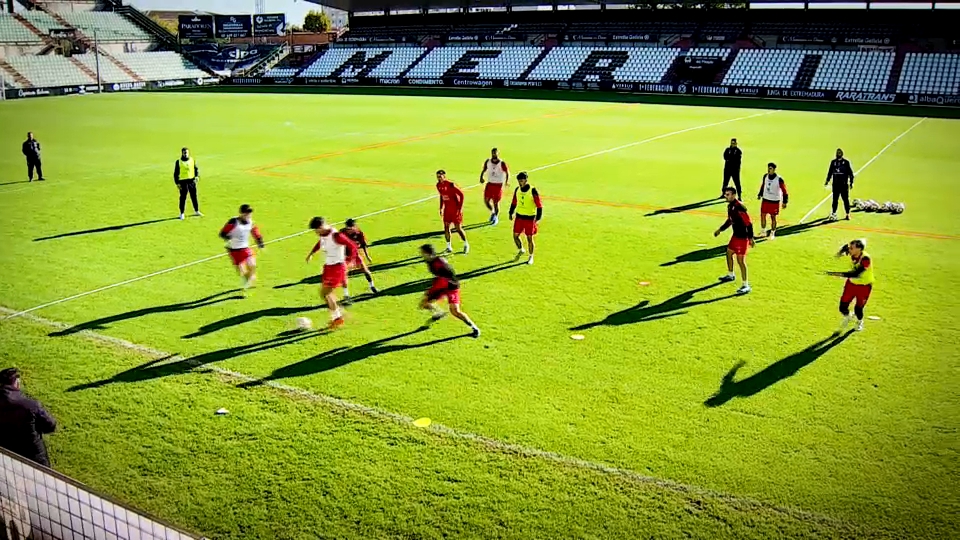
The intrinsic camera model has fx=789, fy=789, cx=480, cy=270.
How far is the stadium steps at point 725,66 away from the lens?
64.4 m

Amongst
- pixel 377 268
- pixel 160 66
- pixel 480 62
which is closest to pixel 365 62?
pixel 480 62

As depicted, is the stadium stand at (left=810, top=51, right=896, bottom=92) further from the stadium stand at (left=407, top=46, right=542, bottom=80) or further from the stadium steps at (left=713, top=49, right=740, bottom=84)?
the stadium stand at (left=407, top=46, right=542, bottom=80)

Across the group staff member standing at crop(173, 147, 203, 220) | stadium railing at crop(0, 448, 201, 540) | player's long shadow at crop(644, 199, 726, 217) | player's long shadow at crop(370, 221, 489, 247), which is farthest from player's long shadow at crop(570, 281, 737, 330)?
staff member standing at crop(173, 147, 203, 220)

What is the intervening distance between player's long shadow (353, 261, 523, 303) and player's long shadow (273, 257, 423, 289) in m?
1.19

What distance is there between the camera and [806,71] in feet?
200

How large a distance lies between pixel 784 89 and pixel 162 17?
131 metres

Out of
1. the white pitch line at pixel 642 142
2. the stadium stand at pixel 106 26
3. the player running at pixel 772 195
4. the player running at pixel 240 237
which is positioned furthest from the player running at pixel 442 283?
the stadium stand at pixel 106 26

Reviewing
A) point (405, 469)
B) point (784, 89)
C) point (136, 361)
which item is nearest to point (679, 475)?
point (405, 469)

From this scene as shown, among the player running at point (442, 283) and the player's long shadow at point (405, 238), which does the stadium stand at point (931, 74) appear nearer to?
the player's long shadow at point (405, 238)

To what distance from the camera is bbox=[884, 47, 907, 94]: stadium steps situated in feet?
185

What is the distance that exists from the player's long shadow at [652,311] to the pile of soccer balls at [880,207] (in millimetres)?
9613

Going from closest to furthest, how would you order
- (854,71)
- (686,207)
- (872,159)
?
(686,207)
(872,159)
(854,71)

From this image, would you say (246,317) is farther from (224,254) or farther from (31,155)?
(31,155)

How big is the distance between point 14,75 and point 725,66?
195ft
